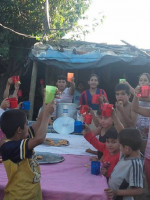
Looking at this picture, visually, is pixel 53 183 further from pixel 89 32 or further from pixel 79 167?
pixel 89 32

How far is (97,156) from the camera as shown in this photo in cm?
299

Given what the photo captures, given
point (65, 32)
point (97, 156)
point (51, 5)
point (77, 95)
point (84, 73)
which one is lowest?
point (97, 156)

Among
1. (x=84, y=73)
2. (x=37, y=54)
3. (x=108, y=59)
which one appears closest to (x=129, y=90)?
(x=108, y=59)

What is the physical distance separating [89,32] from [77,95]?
2.63 meters

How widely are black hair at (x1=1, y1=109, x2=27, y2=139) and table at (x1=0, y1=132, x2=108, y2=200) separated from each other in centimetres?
45

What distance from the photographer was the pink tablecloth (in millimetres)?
1822

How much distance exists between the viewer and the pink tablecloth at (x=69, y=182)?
182 centimetres

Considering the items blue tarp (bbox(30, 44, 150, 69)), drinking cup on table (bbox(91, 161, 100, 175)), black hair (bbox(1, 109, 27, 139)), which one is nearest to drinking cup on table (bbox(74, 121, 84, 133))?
drinking cup on table (bbox(91, 161, 100, 175))

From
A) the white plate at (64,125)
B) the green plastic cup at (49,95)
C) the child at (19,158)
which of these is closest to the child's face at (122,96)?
the white plate at (64,125)

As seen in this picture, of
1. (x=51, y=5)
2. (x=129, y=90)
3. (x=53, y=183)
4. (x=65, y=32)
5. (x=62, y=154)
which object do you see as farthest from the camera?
(x=51, y=5)

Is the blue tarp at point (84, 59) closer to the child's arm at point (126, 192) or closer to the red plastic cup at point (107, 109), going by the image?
the red plastic cup at point (107, 109)

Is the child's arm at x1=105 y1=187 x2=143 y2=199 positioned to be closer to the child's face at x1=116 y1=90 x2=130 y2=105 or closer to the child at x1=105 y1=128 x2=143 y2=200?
the child at x1=105 y1=128 x2=143 y2=200

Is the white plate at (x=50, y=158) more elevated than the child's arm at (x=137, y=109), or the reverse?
the child's arm at (x=137, y=109)

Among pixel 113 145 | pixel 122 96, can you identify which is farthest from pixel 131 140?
A: pixel 122 96
